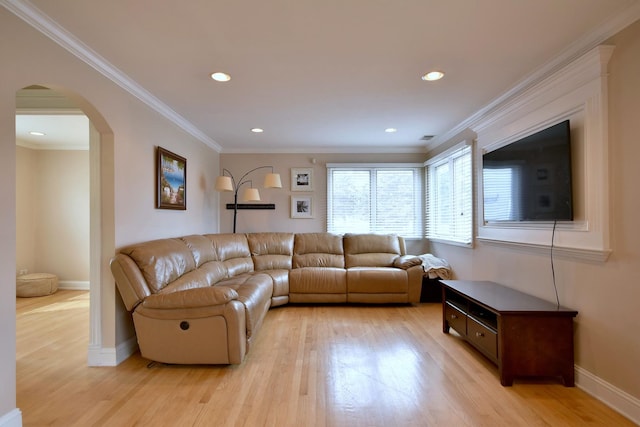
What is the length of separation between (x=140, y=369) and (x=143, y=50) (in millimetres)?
2477

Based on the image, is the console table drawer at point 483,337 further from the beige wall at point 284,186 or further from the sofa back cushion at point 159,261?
the beige wall at point 284,186

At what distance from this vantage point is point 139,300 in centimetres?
248

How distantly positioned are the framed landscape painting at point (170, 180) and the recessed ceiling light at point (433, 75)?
278 centimetres

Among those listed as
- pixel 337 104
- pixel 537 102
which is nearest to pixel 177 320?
pixel 337 104

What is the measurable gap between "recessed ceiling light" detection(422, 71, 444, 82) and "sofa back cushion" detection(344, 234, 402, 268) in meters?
2.85

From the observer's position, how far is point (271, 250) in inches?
197

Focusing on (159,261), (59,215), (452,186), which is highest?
(452,186)

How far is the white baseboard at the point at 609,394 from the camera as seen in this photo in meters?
1.83

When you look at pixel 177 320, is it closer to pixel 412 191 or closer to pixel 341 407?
pixel 341 407

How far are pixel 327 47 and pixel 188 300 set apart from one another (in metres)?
2.15

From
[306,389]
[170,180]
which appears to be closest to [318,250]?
[170,180]

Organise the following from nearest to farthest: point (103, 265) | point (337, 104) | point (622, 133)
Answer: point (622, 133) < point (103, 265) < point (337, 104)

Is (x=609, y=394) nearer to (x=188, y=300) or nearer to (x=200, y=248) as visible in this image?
(x=188, y=300)

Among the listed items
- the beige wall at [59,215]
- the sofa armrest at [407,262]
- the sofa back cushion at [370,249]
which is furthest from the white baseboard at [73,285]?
the sofa armrest at [407,262]
